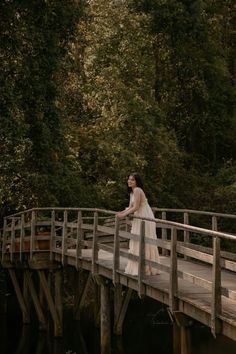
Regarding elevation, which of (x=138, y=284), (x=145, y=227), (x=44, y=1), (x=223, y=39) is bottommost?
(x=138, y=284)

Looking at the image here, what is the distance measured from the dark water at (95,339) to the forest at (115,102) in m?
4.34

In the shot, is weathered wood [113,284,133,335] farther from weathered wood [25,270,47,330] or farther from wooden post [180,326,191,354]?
wooden post [180,326,191,354]

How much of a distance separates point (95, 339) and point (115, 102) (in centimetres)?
1133

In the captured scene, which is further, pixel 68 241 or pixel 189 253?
pixel 68 241

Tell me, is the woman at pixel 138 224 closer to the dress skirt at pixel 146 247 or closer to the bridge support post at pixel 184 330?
the dress skirt at pixel 146 247

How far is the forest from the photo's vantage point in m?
21.1

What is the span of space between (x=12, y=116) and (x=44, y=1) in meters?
→ 3.93

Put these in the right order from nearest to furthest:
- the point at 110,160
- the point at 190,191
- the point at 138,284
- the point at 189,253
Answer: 1. the point at 189,253
2. the point at 138,284
3. the point at 110,160
4. the point at 190,191

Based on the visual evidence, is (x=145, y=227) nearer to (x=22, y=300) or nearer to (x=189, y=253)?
(x=189, y=253)

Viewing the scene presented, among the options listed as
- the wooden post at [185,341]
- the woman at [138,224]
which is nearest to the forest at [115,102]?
the woman at [138,224]

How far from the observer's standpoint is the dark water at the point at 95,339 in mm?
18875

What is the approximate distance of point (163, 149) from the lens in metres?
28.9

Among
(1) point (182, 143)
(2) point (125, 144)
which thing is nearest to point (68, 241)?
(2) point (125, 144)

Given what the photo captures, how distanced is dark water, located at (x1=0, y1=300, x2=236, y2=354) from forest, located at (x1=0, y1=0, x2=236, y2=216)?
434 centimetres
